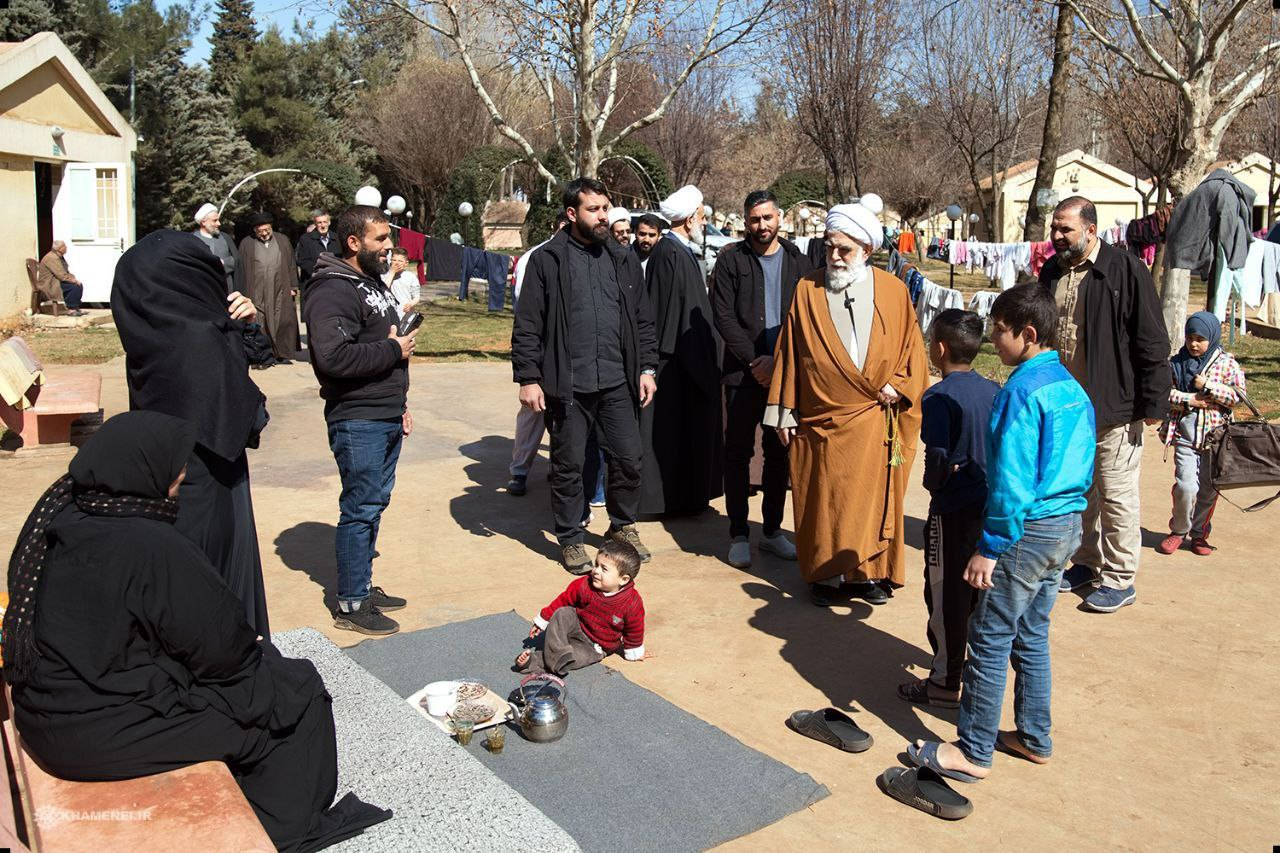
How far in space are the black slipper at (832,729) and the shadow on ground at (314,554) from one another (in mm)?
2465

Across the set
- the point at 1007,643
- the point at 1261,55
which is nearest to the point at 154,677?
the point at 1007,643

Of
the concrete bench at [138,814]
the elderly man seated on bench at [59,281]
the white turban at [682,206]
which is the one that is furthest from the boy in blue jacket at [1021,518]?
the elderly man seated on bench at [59,281]

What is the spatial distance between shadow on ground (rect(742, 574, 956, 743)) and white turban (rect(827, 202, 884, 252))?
1865 mm

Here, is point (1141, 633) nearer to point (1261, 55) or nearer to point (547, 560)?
point (547, 560)

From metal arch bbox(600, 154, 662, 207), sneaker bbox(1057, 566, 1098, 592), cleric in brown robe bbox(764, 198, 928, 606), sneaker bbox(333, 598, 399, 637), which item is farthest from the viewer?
metal arch bbox(600, 154, 662, 207)

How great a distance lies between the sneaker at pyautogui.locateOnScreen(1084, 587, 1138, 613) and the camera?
5.57 m

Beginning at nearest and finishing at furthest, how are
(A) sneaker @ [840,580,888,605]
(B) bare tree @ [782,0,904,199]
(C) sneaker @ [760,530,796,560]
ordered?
(A) sneaker @ [840,580,888,605], (C) sneaker @ [760,530,796,560], (B) bare tree @ [782,0,904,199]

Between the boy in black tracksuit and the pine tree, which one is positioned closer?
the boy in black tracksuit

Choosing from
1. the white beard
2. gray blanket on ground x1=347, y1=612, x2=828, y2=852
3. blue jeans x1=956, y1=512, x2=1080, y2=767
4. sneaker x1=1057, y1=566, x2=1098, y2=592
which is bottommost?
gray blanket on ground x1=347, y1=612, x2=828, y2=852

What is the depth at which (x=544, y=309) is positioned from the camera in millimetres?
6055

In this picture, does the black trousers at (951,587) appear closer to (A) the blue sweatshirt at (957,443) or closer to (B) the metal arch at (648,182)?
(A) the blue sweatshirt at (957,443)

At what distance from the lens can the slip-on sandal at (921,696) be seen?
14.8ft

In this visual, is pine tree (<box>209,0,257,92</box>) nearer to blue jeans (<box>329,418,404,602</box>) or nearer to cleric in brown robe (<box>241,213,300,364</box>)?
cleric in brown robe (<box>241,213,300,364</box>)

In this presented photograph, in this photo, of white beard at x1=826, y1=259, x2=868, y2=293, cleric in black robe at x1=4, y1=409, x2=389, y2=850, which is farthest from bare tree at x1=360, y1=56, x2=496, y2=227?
cleric in black robe at x1=4, y1=409, x2=389, y2=850
